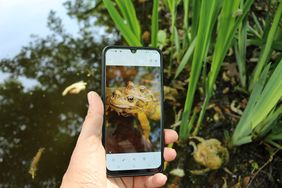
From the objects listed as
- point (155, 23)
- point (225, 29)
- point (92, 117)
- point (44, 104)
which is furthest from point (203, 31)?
point (44, 104)

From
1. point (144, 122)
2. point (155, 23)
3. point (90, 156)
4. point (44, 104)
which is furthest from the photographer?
point (44, 104)

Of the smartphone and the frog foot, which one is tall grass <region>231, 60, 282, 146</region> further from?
the smartphone

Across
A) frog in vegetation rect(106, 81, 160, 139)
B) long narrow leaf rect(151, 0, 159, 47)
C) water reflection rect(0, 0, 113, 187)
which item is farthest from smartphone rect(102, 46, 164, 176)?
water reflection rect(0, 0, 113, 187)

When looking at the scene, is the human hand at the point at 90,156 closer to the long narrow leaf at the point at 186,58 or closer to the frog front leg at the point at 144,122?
the frog front leg at the point at 144,122

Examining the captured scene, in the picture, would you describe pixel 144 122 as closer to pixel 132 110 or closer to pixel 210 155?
pixel 132 110

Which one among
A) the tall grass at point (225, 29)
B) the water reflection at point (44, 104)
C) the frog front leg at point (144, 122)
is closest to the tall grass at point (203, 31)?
the tall grass at point (225, 29)

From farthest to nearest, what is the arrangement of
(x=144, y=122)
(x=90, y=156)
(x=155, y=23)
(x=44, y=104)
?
(x=44, y=104) → (x=155, y=23) → (x=144, y=122) → (x=90, y=156)

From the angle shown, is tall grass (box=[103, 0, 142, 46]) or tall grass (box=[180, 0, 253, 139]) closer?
tall grass (box=[180, 0, 253, 139])
